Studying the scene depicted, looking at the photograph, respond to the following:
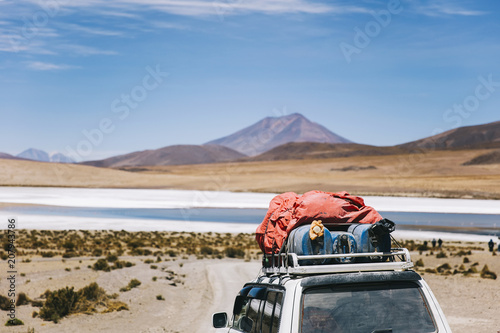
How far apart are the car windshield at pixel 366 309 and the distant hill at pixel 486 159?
16236 cm

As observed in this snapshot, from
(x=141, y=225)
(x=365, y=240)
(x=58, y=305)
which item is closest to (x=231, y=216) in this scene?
(x=141, y=225)

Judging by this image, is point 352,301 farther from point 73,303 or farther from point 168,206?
point 168,206

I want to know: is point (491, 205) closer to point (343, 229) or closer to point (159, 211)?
point (159, 211)

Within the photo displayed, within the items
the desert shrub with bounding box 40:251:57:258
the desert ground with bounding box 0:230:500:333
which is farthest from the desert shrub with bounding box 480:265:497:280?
the desert shrub with bounding box 40:251:57:258

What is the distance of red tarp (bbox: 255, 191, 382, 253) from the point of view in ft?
17.2

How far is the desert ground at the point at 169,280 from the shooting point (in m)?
14.0

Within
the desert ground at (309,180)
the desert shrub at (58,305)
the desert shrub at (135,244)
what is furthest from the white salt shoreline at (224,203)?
the desert shrub at (58,305)

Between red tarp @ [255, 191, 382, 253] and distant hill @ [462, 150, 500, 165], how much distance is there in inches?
6350

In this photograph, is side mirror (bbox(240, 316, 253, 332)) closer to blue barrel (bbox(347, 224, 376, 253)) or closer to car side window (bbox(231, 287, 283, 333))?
car side window (bbox(231, 287, 283, 333))

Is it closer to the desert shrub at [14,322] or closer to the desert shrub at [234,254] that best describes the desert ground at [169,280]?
the desert shrub at [234,254]

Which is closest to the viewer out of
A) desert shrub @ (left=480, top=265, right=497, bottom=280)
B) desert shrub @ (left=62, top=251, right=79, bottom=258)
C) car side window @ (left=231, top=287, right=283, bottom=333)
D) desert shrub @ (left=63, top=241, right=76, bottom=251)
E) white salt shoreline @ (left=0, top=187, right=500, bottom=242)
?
car side window @ (left=231, top=287, right=283, bottom=333)

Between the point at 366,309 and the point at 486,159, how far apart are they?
554 feet

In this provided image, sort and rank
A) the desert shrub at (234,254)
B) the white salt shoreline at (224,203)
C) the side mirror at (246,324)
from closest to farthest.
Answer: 1. the side mirror at (246,324)
2. the desert shrub at (234,254)
3. the white salt shoreline at (224,203)

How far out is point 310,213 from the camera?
205 inches
